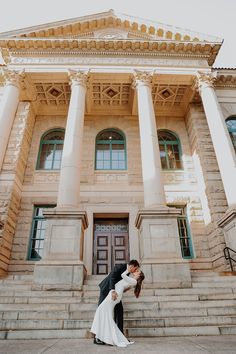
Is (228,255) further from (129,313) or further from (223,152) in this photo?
(129,313)

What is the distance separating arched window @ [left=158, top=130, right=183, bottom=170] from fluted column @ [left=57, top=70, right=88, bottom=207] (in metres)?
5.49

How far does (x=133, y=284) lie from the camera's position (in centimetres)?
446

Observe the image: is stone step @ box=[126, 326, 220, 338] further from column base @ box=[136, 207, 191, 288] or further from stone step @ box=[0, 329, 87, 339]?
column base @ box=[136, 207, 191, 288]

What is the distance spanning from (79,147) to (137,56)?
6.55 m

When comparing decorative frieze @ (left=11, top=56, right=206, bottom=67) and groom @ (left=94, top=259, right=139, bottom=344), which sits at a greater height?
decorative frieze @ (left=11, top=56, right=206, bottom=67)

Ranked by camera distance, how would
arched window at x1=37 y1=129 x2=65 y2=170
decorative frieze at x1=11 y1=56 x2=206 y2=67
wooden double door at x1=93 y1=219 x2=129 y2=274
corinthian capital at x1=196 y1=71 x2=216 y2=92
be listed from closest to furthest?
wooden double door at x1=93 y1=219 x2=129 y2=274 → corinthian capital at x1=196 y1=71 x2=216 y2=92 → decorative frieze at x1=11 y1=56 x2=206 y2=67 → arched window at x1=37 y1=129 x2=65 y2=170

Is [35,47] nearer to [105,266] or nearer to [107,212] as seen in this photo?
[107,212]

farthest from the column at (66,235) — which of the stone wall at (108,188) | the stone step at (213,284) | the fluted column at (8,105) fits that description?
the stone step at (213,284)

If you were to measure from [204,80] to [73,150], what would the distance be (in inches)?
306

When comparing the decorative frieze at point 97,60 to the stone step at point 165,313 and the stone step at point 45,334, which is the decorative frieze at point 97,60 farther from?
the stone step at point 45,334

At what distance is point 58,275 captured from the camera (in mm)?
7324

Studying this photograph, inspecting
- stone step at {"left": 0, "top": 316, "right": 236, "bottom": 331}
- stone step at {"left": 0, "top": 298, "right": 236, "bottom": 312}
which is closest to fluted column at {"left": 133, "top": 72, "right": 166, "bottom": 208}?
stone step at {"left": 0, "top": 298, "right": 236, "bottom": 312}

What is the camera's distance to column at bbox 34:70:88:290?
7281 mm

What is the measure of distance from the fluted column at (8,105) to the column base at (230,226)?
925cm
